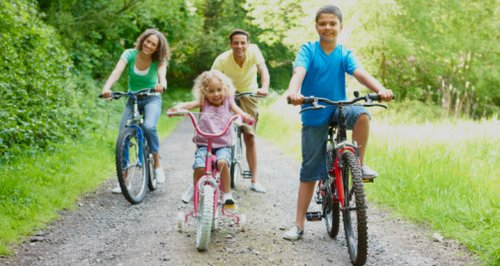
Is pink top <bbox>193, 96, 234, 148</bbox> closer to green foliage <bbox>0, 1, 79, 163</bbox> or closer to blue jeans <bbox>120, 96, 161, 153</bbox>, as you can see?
blue jeans <bbox>120, 96, 161, 153</bbox>

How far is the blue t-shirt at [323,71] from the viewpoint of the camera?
439 centimetres

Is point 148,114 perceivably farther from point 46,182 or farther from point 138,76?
point 46,182

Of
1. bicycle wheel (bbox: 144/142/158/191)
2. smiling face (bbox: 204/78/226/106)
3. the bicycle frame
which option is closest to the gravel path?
bicycle wheel (bbox: 144/142/158/191)

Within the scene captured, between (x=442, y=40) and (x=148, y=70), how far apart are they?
10249 millimetres

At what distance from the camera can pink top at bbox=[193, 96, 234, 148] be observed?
4.76 metres

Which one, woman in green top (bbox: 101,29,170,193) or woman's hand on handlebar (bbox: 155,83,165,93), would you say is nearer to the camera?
woman's hand on handlebar (bbox: 155,83,165,93)

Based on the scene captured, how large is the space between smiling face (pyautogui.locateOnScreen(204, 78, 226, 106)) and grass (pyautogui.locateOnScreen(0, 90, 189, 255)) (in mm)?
2021


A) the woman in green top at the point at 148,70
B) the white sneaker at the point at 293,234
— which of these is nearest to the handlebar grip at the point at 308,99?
the white sneaker at the point at 293,234

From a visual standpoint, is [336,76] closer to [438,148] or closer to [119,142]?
[119,142]

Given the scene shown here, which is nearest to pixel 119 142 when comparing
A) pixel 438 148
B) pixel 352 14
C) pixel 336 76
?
pixel 336 76

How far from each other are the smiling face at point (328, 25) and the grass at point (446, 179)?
204 cm

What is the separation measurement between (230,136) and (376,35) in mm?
10140

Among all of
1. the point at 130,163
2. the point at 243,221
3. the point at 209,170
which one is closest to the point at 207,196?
the point at 209,170

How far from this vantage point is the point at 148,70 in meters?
6.54
